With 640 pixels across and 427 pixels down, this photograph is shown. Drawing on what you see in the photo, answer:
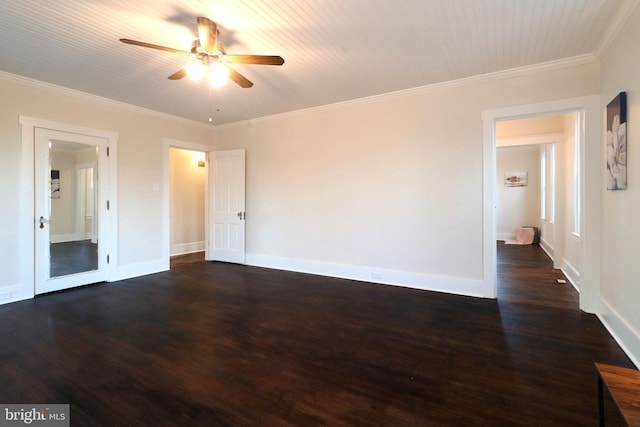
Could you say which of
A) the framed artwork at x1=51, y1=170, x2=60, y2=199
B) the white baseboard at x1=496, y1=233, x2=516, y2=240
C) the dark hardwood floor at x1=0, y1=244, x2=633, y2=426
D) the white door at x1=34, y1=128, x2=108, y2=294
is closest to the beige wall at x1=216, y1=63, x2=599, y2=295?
the dark hardwood floor at x1=0, y1=244, x2=633, y2=426

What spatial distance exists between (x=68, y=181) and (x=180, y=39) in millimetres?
2783

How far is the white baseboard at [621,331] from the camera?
2.26 metres

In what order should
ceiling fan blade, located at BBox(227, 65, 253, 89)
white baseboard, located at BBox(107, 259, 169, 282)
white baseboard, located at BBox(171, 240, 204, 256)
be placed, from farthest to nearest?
white baseboard, located at BBox(171, 240, 204, 256) < white baseboard, located at BBox(107, 259, 169, 282) < ceiling fan blade, located at BBox(227, 65, 253, 89)

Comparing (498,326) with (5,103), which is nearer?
(498,326)

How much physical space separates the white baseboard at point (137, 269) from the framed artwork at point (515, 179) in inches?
366

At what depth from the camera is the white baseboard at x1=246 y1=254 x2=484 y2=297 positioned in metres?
3.89

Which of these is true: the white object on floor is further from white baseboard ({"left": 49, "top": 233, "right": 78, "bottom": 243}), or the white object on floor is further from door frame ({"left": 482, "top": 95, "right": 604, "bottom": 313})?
white baseboard ({"left": 49, "top": 233, "right": 78, "bottom": 243})

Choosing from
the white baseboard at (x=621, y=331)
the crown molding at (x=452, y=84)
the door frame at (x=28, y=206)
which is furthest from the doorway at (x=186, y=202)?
the white baseboard at (x=621, y=331)

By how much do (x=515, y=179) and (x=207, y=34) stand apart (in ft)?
30.7

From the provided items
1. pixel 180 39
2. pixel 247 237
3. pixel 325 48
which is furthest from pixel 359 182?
pixel 180 39

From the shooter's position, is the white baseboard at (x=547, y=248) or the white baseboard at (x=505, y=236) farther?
the white baseboard at (x=505, y=236)

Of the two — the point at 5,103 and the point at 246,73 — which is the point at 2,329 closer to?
the point at 5,103

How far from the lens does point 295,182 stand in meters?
5.23

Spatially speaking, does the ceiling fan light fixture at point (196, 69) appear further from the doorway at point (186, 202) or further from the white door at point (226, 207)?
the doorway at point (186, 202)
